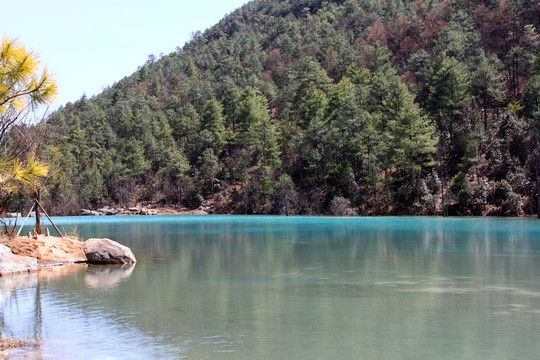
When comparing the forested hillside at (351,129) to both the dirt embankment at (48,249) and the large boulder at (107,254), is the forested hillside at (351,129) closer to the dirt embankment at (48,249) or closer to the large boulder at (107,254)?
the dirt embankment at (48,249)

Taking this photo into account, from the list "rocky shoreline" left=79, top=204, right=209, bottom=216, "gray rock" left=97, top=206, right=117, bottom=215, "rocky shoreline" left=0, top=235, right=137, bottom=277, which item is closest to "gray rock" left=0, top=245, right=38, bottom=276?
"rocky shoreline" left=0, top=235, right=137, bottom=277

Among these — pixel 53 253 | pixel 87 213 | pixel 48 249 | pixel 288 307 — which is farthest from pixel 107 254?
pixel 87 213

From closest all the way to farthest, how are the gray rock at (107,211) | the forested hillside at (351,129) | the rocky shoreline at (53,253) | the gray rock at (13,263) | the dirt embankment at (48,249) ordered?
the gray rock at (13,263)
the rocky shoreline at (53,253)
the dirt embankment at (48,249)
the forested hillside at (351,129)
the gray rock at (107,211)

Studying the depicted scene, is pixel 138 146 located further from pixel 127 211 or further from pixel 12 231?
pixel 12 231

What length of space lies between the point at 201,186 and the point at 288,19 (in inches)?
3656

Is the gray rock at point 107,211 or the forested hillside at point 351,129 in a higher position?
the forested hillside at point 351,129

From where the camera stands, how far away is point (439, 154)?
70.4 m

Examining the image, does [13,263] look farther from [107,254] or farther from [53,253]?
[107,254]

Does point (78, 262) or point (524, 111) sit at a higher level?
point (524, 111)

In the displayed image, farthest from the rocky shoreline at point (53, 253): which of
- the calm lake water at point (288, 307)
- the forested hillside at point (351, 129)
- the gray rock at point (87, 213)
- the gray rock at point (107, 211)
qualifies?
the gray rock at point (87, 213)

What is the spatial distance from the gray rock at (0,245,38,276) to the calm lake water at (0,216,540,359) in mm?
1006

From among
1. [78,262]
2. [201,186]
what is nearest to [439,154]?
[201,186]

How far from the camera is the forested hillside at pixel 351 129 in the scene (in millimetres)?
65812

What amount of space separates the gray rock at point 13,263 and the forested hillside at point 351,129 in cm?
2394
